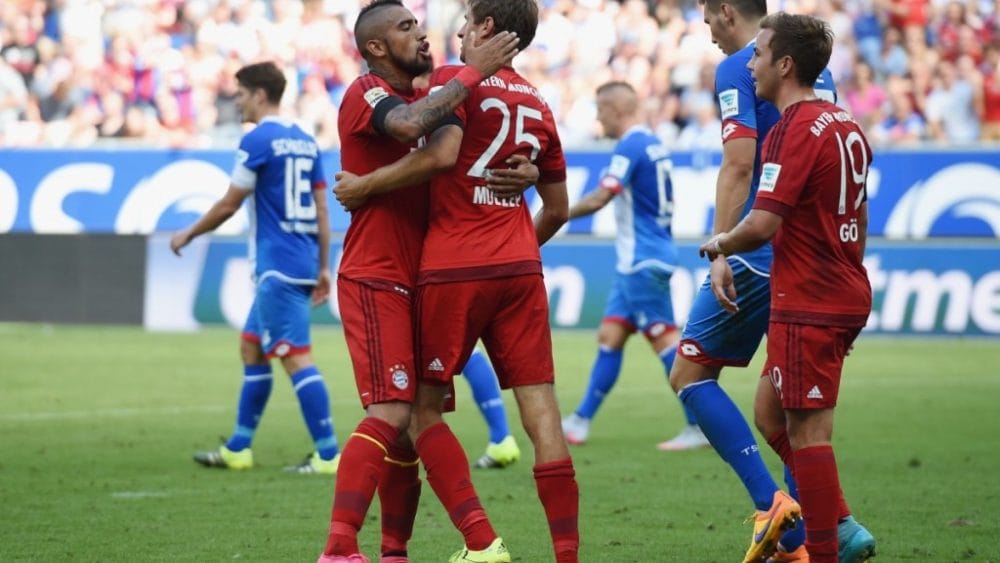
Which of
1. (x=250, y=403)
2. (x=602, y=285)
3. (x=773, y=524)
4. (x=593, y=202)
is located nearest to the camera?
(x=773, y=524)

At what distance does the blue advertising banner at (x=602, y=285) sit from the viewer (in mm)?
17312

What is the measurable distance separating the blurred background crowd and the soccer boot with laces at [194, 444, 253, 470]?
33.0 ft

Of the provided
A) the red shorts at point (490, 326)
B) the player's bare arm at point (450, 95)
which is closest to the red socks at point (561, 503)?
the red shorts at point (490, 326)

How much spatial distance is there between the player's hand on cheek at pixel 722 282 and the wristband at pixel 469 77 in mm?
1187

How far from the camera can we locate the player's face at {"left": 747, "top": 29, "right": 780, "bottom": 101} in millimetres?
6160

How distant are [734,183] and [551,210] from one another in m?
0.75

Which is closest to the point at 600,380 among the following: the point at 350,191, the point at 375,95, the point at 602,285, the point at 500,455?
the point at 500,455

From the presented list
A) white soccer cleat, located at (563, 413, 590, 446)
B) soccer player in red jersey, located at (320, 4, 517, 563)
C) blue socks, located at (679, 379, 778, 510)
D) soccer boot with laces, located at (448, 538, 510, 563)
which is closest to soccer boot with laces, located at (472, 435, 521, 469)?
white soccer cleat, located at (563, 413, 590, 446)

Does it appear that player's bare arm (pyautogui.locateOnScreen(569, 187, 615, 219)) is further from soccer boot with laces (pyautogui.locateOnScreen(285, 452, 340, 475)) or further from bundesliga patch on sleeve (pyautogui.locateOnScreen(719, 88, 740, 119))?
bundesliga patch on sleeve (pyautogui.locateOnScreen(719, 88, 740, 119))

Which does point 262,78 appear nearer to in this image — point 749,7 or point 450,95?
point 749,7

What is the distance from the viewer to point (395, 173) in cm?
605

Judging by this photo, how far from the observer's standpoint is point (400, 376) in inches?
241

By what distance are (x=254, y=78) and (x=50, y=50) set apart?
16.0 metres

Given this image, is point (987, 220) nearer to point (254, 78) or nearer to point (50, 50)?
point (254, 78)
